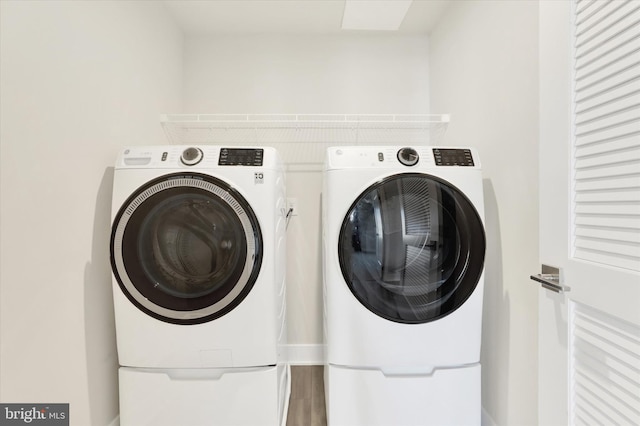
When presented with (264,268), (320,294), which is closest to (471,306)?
(264,268)

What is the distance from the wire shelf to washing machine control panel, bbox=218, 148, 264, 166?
2.81ft

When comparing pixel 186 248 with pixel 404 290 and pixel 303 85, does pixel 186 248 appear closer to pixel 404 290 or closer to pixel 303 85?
pixel 404 290

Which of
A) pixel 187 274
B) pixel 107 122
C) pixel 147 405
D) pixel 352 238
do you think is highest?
pixel 107 122

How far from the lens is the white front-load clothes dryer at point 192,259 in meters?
1.23

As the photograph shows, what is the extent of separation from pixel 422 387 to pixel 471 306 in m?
0.41

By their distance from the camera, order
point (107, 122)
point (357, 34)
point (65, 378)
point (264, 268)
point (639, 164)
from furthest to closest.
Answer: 1. point (357, 34)
2. point (107, 122)
3. point (264, 268)
4. point (65, 378)
5. point (639, 164)

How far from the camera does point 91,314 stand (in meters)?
1.27

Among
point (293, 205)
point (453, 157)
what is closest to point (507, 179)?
point (453, 157)

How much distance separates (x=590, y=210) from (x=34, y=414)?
1954mm

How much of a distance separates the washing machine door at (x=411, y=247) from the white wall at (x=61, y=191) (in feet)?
3.61

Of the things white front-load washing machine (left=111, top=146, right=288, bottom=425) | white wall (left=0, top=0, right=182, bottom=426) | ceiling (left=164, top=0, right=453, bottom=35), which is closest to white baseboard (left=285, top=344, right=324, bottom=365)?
white front-load washing machine (left=111, top=146, right=288, bottom=425)

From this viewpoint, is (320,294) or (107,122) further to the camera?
(320,294)

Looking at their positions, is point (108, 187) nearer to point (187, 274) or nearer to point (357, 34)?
point (187, 274)

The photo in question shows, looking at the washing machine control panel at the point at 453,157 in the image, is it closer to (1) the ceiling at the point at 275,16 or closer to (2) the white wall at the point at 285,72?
(2) the white wall at the point at 285,72
